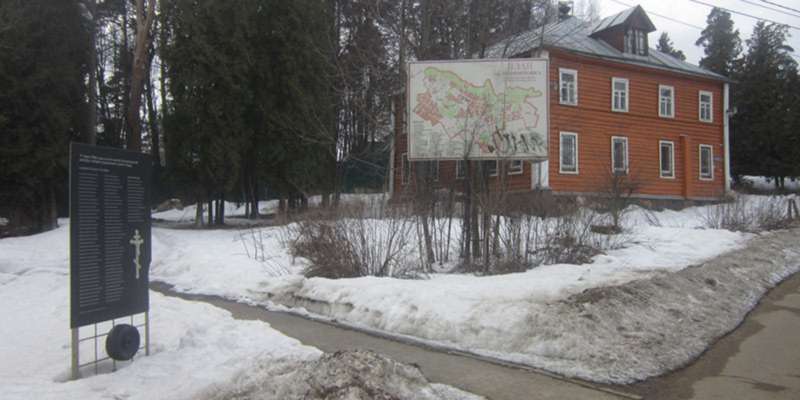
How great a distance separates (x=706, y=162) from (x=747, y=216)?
19589 millimetres

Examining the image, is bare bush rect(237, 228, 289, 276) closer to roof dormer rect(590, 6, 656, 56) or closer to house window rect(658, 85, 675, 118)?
roof dormer rect(590, 6, 656, 56)

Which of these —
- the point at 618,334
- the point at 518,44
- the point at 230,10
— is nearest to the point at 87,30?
the point at 230,10

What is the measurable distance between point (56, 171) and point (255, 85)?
26.9 ft

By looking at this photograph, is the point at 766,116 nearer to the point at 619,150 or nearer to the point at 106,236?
the point at 619,150

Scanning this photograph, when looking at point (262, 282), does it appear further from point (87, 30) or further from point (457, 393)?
point (87, 30)

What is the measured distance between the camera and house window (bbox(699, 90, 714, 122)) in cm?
3569

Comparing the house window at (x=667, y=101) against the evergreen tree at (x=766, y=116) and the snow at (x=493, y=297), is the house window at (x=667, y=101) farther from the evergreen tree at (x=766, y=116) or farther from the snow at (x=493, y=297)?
the snow at (x=493, y=297)

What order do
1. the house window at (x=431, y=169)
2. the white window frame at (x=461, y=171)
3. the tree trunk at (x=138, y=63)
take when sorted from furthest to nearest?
the tree trunk at (x=138, y=63) → the house window at (x=431, y=169) → the white window frame at (x=461, y=171)

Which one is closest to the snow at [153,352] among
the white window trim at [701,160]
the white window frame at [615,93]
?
the white window frame at [615,93]

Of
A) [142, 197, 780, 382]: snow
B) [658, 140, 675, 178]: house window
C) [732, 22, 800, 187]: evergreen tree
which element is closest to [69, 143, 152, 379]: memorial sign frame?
[142, 197, 780, 382]: snow

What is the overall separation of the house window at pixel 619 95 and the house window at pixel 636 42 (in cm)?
186

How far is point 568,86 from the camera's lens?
99.8ft

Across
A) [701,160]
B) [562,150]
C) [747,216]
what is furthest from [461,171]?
[701,160]

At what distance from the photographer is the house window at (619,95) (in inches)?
1259
